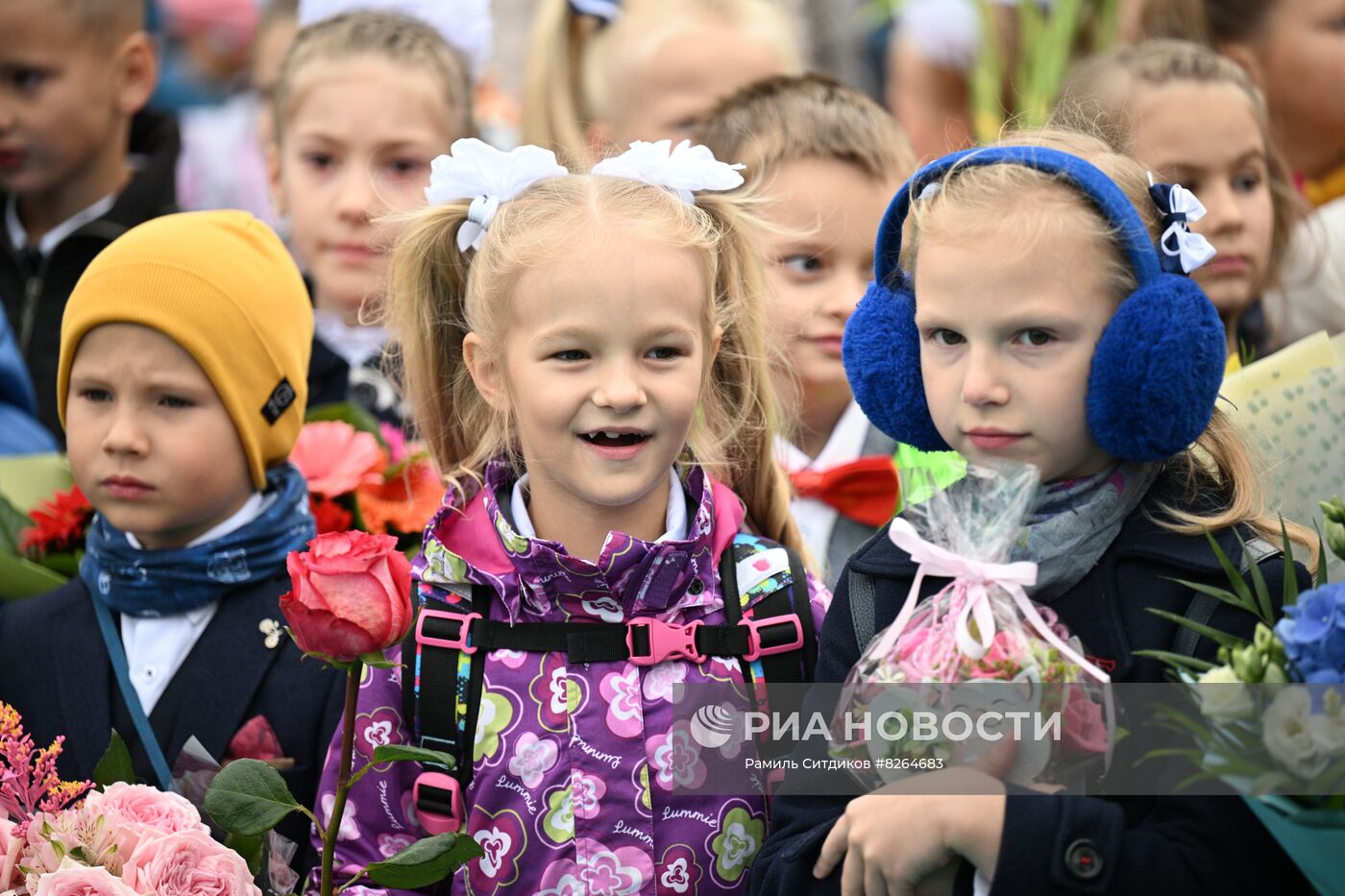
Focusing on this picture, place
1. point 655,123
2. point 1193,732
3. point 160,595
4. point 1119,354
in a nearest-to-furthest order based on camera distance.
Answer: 1. point 1193,732
2. point 1119,354
3. point 160,595
4. point 655,123

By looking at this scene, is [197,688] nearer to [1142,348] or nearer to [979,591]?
[979,591]

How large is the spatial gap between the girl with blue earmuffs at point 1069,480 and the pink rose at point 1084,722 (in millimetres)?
55

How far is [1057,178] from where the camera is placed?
2.65 m

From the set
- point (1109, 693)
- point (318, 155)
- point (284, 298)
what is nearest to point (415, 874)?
point (1109, 693)

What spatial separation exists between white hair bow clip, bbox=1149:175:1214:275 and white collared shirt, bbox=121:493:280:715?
6.56ft

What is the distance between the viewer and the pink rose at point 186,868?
251cm

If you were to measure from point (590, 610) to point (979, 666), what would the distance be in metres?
0.88

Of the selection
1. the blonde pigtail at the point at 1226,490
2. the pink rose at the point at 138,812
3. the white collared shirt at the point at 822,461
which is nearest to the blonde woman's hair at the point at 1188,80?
the white collared shirt at the point at 822,461

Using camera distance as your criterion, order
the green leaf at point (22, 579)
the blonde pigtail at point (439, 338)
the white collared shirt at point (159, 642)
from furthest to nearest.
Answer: the green leaf at point (22, 579)
the white collared shirt at point (159, 642)
the blonde pigtail at point (439, 338)

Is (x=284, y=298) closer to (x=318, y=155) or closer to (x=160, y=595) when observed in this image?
(x=160, y=595)

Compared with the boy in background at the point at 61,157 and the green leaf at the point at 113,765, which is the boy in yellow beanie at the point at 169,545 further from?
the boy in background at the point at 61,157

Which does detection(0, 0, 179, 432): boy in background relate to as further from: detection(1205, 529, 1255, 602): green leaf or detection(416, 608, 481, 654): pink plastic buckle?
detection(1205, 529, 1255, 602): green leaf

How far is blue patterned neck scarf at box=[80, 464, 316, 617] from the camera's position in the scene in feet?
11.5

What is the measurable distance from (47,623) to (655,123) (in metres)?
2.86
